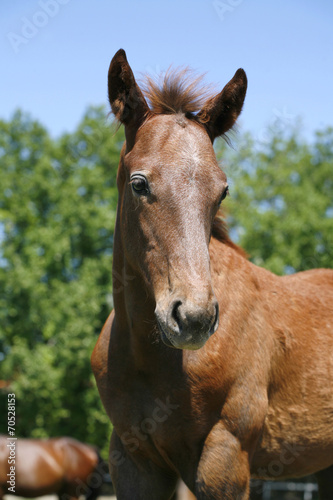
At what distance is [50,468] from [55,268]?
1371 centimetres

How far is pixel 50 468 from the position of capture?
1467cm

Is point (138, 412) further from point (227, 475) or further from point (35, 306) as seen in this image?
point (35, 306)

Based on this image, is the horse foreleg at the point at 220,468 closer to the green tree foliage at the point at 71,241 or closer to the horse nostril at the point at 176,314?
the horse nostril at the point at 176,314

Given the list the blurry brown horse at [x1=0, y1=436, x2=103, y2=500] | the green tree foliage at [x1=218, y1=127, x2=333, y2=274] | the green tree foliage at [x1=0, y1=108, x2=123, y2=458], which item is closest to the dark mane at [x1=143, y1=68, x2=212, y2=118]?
the blurry brown horse at [x1=0, y1=436, x2=103, y2=500]

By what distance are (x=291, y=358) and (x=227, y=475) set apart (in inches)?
45.1

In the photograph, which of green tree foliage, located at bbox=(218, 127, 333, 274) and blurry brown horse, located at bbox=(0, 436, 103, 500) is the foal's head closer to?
blurry brown horse, located at bbox=(0, 436, 103, 500)

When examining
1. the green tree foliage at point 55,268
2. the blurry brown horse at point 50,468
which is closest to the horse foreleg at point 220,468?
the blurry brown horse at point 50,468

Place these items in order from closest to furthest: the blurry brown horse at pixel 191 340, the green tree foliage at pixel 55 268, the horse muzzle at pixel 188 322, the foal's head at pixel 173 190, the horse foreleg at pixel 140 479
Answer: the horse muzzle at pixel 188 322 < the foal's head at pixel 173 190 < the blurry brown horse at pixel 191 340 < the horse foreleg at pixel 140 479 < the green tree foliage at pixel 55 268

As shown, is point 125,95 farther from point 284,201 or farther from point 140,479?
point 284,201

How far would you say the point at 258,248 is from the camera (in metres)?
25.8

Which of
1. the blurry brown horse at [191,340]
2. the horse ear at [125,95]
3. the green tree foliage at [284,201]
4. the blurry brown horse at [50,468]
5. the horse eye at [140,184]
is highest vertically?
the green tree foliage at [284,201]


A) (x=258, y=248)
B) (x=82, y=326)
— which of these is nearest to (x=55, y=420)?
(x=82, y=326)

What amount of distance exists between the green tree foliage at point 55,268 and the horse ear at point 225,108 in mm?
20109

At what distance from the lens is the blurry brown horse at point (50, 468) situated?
44.2 feet
